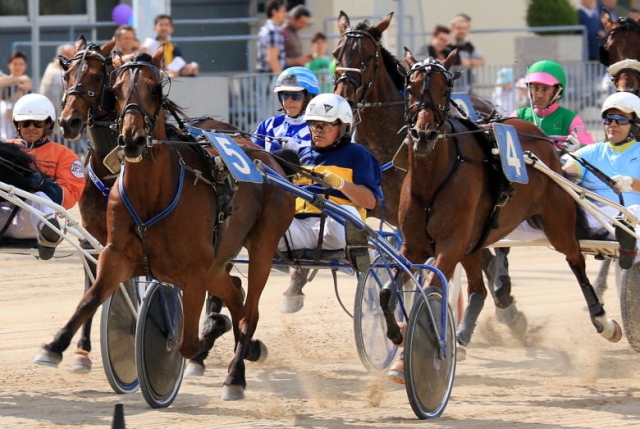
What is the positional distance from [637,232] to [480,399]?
1.54 metres

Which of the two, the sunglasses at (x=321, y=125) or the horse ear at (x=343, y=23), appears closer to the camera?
the sunglasses at (x=321, y=125)

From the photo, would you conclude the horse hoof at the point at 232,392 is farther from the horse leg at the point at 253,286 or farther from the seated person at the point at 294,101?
the seated person at the point at 294,101

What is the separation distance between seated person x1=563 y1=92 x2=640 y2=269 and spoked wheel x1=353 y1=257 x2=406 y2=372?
4.52ft

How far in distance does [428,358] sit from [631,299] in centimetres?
207

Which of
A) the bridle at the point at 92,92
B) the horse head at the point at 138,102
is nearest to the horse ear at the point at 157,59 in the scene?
the horse head at the point at 138,102

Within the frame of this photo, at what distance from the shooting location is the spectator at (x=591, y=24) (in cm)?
1741

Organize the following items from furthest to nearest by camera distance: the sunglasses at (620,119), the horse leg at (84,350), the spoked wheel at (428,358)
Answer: the sunglasses at (620,119) → the horse leg at (84,350) → the spoked wheel at (428,358)

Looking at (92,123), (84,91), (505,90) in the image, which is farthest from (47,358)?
(505,90)

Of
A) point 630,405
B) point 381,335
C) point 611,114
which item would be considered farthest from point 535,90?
point 630,405

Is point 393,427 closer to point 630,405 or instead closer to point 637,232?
point 630,405

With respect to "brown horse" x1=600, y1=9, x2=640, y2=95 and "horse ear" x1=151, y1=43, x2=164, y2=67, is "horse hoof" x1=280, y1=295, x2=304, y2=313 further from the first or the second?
"brown horse" x1=600, y1=9, x2=640, y2=95

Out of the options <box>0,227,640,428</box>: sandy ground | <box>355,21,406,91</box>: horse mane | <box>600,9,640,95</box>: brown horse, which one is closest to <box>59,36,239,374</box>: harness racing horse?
<box>0,227,640,428</box>: sandy ground

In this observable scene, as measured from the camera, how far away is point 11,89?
13977 mm

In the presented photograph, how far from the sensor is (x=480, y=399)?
7.23m
